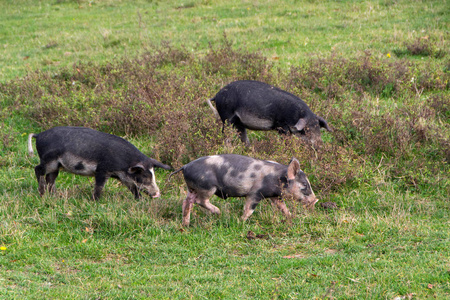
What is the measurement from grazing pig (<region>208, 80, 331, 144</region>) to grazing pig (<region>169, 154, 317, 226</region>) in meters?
1.55

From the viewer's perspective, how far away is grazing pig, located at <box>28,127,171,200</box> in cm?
755

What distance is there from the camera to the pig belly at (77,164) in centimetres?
755

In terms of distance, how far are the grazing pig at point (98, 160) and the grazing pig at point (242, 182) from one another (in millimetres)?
851

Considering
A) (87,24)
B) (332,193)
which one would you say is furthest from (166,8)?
(332,193)

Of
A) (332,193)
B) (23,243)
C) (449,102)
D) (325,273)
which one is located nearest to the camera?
(325,273)

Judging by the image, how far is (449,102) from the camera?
1004cm

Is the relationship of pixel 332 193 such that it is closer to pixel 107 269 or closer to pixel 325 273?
pixel 325 273

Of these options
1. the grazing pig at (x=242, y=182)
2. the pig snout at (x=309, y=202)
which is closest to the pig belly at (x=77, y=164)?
the grazing pig at (x=242, y=182)

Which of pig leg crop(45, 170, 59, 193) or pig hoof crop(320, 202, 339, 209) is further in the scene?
pig leg crop(45, 170, 59, 193)

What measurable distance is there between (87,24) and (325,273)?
600 inches

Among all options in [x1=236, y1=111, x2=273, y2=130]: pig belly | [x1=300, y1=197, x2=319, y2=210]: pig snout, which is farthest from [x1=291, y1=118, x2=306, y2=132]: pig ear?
[x1=300, y1=197, x2=319, y2=210]: pig snout

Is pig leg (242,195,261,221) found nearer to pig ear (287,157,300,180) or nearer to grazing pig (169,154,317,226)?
grazing pig (169,154,317,226)

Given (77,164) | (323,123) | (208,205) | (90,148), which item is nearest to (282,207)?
(208,205)

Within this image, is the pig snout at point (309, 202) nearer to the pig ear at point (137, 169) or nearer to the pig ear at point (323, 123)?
the pig ear at point (323, 123)
